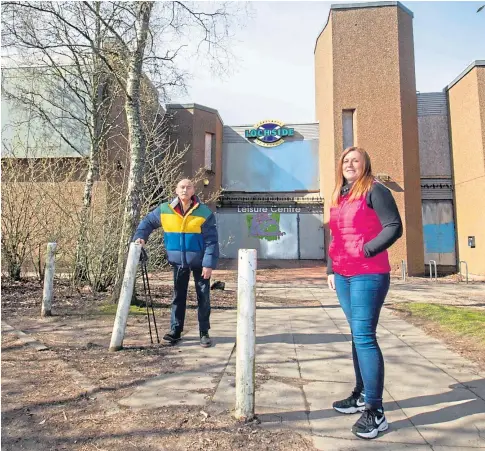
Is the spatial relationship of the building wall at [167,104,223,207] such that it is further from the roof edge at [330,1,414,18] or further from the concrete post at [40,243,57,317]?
the concrete post at [40,243,57,317]

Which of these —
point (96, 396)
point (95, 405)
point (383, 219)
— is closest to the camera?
point (383, 219)

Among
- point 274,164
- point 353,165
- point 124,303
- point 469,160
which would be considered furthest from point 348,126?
point 353,165

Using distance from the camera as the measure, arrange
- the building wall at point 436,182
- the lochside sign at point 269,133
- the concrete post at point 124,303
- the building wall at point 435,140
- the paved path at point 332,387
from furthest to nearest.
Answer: the lochside sign at point 269,133
the building wall at point 435,140
the building wall at point 436,182
the concrete post at point 124,303
the paved path at point 332,387

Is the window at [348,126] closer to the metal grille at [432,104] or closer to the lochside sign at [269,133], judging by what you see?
the metal grille at [432,104]

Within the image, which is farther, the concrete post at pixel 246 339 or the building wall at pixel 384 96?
Result: the building wall at pixel 384 96

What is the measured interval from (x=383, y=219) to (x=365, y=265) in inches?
12.9

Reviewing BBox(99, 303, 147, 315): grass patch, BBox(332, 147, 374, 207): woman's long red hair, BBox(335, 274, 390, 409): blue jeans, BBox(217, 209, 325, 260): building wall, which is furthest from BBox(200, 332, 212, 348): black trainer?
BBox(217, 209, 325, 260): building wall

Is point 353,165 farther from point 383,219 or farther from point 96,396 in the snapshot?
point 96,396

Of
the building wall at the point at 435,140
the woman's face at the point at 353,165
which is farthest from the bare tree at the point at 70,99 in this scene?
the building wall at the point at 435,140

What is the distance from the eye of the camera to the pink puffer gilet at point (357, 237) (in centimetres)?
255

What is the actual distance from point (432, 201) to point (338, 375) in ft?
56.3

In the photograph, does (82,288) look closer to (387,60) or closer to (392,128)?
(392,128)

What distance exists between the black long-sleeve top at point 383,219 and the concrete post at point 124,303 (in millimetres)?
2590

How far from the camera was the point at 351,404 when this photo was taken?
276cm
